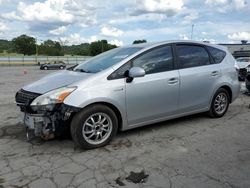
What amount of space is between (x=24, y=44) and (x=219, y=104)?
4115 inches

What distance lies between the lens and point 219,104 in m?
6.08

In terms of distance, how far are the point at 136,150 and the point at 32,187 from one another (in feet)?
5.30

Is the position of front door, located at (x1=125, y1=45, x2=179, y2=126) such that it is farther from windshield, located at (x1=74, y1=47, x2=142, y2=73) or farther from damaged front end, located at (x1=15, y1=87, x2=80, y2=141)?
damaged front end, located at (x1=15, y1=87, x2=80, y2=141)

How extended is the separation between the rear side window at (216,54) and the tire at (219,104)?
2.04 ft

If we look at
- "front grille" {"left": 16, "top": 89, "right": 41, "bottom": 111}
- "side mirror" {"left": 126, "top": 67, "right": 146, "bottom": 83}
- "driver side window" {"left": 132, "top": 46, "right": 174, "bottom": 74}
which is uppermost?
"driver side window" {"left": 132, "top": 46, "right": 174, "bottom": 74}

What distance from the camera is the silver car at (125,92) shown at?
417 cm

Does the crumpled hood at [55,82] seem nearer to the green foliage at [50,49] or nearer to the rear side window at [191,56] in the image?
the rear side window at [191,56]

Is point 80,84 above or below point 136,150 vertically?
above

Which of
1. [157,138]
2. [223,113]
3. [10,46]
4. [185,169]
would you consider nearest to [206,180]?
[185,169]

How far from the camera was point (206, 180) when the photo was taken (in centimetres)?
339

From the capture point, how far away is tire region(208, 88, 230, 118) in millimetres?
5945

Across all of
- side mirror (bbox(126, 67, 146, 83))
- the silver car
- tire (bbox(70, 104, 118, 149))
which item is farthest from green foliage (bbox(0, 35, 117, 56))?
tire (bbox(70, 104, 118, 149))

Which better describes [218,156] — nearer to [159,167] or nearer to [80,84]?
[159,167]

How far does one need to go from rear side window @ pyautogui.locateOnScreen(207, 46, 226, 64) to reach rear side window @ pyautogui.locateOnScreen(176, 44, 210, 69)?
0.58ft
